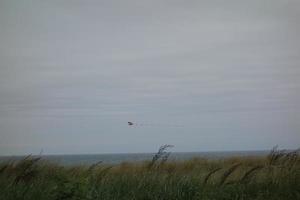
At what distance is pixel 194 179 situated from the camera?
888 centimetres

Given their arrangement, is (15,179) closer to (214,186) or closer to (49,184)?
(49,184)

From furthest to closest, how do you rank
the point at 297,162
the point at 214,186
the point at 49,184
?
the point at 297,162 < the point at 214,186 < the point at 49,184

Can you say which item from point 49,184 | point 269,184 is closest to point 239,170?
point 269,184

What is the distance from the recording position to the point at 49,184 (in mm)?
8086

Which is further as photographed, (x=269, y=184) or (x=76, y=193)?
(x=269, y=184)

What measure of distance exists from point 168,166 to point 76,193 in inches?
215

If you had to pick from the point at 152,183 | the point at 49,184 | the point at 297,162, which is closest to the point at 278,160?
the point at 297,162

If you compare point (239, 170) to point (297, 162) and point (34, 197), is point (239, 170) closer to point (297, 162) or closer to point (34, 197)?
point (297, 162)

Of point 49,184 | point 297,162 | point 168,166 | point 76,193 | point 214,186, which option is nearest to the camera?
point 76,193

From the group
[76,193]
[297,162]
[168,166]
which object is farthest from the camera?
[168,166]

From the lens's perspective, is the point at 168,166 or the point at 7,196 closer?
the point at 7,196

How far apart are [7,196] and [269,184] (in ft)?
14.7

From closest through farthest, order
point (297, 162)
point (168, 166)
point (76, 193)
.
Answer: point (76, 193), point (297, 162), point (168, 166)

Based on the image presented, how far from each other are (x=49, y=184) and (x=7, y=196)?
2.49 feet
